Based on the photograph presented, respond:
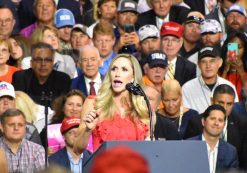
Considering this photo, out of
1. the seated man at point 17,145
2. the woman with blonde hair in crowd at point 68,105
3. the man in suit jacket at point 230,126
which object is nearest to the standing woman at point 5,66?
the woman with blonde hair in crowd at point 68,105

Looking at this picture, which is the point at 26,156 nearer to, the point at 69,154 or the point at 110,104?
the point at 69,154

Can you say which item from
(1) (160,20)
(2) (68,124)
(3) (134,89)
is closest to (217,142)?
(2) (68,124)

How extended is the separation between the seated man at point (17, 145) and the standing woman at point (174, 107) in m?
1.92

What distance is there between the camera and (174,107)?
36.8 ft

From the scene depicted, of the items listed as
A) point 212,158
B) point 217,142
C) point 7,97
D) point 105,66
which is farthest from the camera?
point 105,66

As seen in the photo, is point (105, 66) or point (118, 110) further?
point (105, 66)

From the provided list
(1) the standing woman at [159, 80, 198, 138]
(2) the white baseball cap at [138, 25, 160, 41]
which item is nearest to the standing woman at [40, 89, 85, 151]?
(1) the standing woman at [159, 80, 198, 138]

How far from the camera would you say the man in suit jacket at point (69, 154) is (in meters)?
9.52

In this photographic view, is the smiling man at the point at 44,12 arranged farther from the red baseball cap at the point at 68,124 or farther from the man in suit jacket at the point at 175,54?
the red baseball cap at the point at 68,124

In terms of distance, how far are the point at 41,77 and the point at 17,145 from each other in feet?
7.99

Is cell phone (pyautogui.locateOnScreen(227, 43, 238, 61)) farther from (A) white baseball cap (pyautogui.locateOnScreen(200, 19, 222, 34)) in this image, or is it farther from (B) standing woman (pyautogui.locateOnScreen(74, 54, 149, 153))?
(B) standing woman (pyautogui.locateOnScreen(74, 54, 149, 153))

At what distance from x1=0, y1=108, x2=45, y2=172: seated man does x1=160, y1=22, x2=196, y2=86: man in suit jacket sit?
3.00 meters

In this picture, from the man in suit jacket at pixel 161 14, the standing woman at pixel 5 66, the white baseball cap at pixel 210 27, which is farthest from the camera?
the man in suit jacket at pixel 161 14

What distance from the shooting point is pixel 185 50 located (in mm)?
13797
